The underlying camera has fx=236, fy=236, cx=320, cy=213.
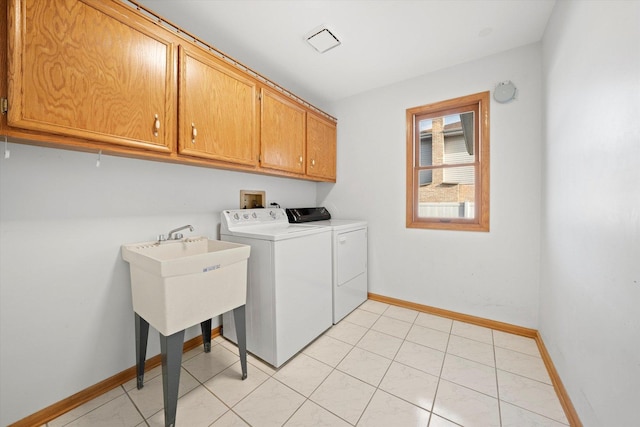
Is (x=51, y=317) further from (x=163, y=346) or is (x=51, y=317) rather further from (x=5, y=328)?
(x=163, y=346)

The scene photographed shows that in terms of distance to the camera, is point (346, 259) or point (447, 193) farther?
point (447, 193)

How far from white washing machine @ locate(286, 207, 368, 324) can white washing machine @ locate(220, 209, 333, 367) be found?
144mm

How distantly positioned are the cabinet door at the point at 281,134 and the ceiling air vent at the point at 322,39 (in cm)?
51

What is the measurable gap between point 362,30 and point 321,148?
1.19 meters

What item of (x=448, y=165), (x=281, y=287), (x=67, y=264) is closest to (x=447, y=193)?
(x=448, y=165)

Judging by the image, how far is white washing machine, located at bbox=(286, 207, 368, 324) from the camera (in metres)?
2.21

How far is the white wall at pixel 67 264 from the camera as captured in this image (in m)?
1.17

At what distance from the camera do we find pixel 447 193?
99.8 inches

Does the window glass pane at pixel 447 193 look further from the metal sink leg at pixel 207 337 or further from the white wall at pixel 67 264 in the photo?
the white wall at pixel 67 264

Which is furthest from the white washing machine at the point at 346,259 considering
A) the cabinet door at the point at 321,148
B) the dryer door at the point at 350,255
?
the cabinet door at the point at 321,148

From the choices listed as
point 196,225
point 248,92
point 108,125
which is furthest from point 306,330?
point 248,92

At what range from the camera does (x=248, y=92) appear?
187 centimetres

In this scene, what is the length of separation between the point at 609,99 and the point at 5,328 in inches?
113

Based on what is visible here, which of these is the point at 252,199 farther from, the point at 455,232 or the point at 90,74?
the point at 455,232
